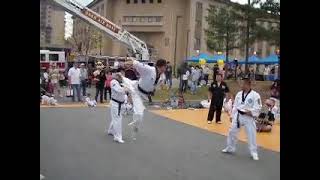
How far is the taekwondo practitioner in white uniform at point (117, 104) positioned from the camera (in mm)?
7850

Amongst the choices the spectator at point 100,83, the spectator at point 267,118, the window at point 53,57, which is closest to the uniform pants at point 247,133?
the spectator at point 267,118

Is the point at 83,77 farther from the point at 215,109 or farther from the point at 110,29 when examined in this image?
the point at 110,29

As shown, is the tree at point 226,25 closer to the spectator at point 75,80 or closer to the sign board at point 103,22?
the sign board at point 103,22

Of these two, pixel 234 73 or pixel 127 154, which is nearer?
pixel 127 154

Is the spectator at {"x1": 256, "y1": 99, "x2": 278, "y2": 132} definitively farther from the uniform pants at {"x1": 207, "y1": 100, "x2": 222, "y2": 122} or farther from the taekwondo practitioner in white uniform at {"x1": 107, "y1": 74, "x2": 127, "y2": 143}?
the taekwondo practitioner in white uniform at {"x1": 107, "y1": 74, "x2": 127, "y2": 143}

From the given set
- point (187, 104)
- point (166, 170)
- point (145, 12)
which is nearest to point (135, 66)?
point (166, 170)

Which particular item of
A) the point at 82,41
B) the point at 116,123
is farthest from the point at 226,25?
the point at 82,41

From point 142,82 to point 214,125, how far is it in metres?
4.69

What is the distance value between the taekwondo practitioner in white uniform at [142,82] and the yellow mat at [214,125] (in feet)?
7.50
